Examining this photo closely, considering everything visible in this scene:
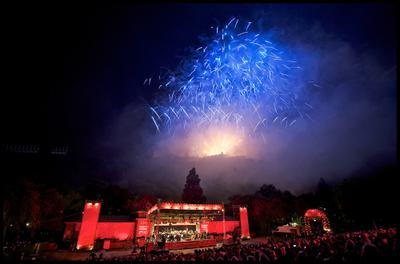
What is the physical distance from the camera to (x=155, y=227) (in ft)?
90.8

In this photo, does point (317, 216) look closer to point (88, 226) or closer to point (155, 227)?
point (155, 227)

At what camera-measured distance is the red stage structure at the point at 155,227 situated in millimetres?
22641

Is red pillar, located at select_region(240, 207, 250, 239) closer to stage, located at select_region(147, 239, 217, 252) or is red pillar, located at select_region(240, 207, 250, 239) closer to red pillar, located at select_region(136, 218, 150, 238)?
stage, located at select_region(147, 239, 217, 252)

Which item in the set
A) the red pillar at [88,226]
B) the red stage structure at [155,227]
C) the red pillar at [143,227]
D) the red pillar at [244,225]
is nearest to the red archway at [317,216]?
the red pillar at [244,225]

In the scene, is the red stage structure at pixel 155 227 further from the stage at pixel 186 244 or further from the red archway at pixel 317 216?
the red archway at pixel 317 216

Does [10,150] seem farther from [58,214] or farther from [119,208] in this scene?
[119,208]

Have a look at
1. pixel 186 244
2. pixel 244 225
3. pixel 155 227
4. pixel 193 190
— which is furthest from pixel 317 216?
pixel 193 190

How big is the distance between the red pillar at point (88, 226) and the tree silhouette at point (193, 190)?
38531 mm

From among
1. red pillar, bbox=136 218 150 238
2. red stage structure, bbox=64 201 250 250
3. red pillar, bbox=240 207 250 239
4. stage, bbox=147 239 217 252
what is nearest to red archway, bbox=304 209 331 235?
red pillar, bbox=240 207 250 239

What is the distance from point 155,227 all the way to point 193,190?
3510 cm

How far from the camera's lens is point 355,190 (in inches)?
1232

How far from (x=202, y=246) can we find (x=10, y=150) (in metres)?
21.1

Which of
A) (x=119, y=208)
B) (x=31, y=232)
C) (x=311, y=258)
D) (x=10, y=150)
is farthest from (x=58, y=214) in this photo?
(x=311, y=258)

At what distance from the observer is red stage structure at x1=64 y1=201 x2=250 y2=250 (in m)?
22.6
